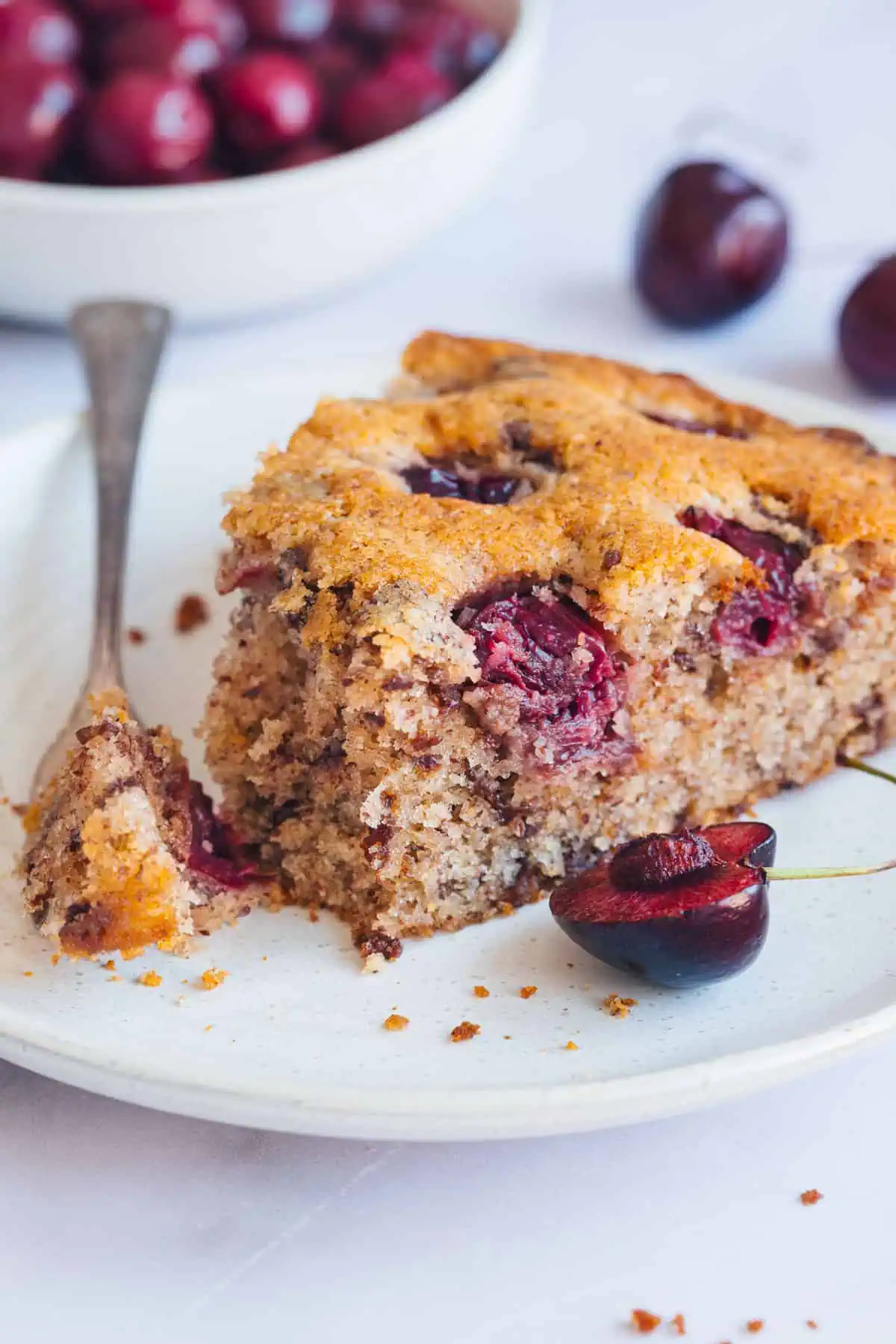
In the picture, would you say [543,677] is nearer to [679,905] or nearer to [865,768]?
[679,905]

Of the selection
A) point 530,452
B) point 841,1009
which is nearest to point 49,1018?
point 841,1009

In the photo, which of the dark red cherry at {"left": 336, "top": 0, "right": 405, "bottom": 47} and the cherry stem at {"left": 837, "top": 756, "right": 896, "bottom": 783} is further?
the dark red cherry at {"left": 336, "top": 0, "right": 405, "bottom": 47}

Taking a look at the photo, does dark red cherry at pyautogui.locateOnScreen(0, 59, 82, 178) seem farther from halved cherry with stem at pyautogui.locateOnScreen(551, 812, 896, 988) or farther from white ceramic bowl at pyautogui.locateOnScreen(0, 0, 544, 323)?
halved cherry with stem at pyautogui.locateOnScreen(551, 812, 896, 988)

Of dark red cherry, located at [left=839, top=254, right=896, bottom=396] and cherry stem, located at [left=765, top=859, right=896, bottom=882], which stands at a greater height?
dark red cherry, located at [left=839, top=254, right=896, bottom=396]

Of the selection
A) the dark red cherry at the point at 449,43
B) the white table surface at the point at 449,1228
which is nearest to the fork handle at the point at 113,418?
the white table surface at the point at 449,1228

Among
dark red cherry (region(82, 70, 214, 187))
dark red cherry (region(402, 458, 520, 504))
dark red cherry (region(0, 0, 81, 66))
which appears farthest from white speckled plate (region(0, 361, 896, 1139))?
dark red cherry (region(0, 0, 81, 66))

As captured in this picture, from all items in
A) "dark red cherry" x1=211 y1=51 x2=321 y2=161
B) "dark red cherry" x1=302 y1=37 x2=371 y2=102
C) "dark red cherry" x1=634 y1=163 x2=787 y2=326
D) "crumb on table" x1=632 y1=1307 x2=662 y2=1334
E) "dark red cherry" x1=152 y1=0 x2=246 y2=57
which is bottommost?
"crumb on table" x1=632 y1=1307 x2=662 y2=1334
